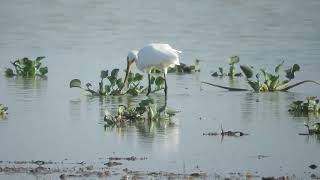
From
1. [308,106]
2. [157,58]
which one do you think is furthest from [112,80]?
[308,106]

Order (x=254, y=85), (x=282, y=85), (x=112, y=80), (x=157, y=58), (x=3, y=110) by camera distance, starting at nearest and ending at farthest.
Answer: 1. (x=3, y=110)
2. (x=112, y=80)
3. (x=254, y=85)
4. (x=282, y=85)
5. (x=157, y=58)

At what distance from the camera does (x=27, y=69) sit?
17.6 m

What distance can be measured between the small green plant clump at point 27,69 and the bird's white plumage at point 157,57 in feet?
5.54

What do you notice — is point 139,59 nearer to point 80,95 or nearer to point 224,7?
point 80,95

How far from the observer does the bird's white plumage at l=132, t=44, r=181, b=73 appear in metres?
16.6

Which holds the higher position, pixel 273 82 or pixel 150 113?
pixel 273 82

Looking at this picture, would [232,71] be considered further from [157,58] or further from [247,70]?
[157,58]

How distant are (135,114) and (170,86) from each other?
3829 mm

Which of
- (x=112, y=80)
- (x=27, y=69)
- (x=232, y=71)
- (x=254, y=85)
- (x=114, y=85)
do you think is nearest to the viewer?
(x=112, y=80)

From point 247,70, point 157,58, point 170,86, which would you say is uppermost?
point 157,58

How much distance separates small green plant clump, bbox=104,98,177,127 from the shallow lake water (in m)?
0.20

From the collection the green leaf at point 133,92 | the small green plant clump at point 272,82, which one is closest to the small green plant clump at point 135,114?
the green leaf at point 133,92

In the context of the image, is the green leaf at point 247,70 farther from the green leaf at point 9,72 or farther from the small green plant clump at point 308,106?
the green leaf at point 9,72

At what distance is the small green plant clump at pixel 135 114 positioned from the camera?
43.3 feet
